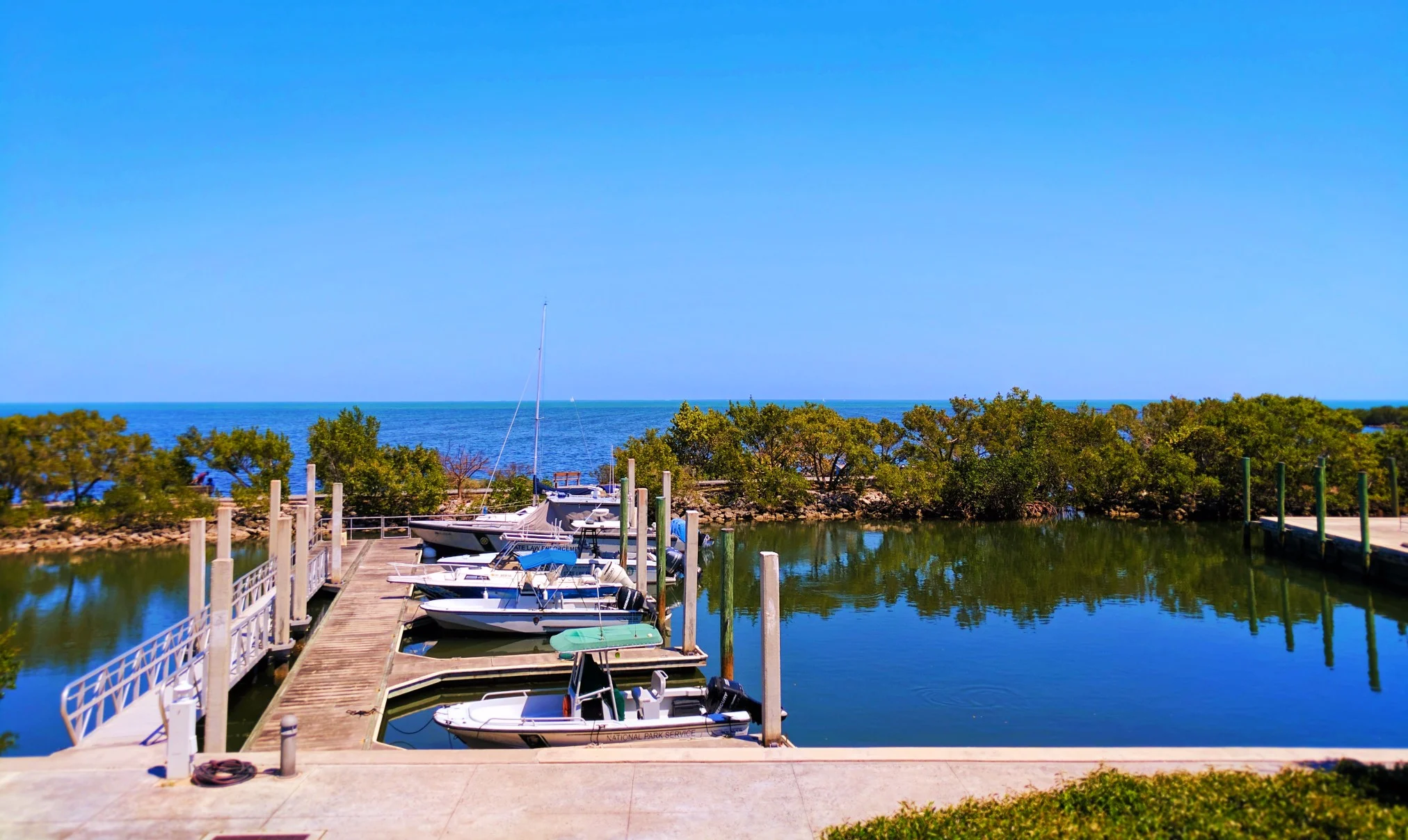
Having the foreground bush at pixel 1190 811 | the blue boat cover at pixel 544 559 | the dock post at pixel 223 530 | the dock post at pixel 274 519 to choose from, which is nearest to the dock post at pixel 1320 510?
the blue boat cover at pixel 544 559

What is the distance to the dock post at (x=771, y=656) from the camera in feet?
46.0

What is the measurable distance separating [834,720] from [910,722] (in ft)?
5.11

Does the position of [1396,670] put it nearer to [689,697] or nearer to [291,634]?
[689,697]

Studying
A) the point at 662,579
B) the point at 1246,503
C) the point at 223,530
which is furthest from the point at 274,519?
the point at 1246,503

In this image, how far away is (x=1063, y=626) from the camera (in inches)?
1096

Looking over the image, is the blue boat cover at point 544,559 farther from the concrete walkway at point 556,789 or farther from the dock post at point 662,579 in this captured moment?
the concrete walkway at point 556,789

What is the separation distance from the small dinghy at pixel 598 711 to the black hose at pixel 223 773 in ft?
17.0

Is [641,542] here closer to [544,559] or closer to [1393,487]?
[544,559]

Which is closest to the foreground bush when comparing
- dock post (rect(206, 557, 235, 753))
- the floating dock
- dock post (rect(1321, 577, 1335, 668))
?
dock post (rect(206, 557, 235, 753))

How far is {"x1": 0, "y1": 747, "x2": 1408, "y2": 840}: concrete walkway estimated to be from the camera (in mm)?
10125

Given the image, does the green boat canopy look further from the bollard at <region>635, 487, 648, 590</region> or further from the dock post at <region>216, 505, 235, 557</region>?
the bollard at <region>635, 487, 648, 590</region>

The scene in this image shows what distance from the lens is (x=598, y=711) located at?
1678 centimetres

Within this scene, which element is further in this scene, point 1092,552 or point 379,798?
point 1092,552

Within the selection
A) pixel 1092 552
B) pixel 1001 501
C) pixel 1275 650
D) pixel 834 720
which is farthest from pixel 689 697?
pixel 1001 501
